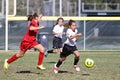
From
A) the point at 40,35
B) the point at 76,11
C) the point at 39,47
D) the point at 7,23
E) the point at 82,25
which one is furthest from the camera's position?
the point at 76,11

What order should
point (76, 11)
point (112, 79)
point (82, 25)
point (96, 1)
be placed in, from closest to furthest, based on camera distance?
point (112, 79)
point (82, 25)
point (76, 11)
point (96, 1)

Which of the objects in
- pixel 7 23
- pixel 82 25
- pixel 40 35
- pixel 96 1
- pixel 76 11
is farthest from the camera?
pixel 96 1

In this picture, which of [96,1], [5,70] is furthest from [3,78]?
[96,1]

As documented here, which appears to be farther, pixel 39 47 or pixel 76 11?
pixel 76 11

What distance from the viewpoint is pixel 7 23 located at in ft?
87.8

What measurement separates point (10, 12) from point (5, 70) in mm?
13188

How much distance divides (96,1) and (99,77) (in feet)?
170

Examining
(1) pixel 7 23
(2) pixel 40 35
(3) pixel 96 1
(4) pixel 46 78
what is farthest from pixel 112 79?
(3) pixel 96 1

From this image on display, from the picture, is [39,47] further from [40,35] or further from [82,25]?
[82,25]

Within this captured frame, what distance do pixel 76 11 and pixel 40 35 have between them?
2637 centimetres

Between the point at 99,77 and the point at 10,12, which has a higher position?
the point at 10,12

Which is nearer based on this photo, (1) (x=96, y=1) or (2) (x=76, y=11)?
(2) (x=76, y=11)

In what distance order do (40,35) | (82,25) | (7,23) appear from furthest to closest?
1. (82,25)
2. (7,23)
3. (40,35)

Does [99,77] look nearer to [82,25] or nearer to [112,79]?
[112,79]
